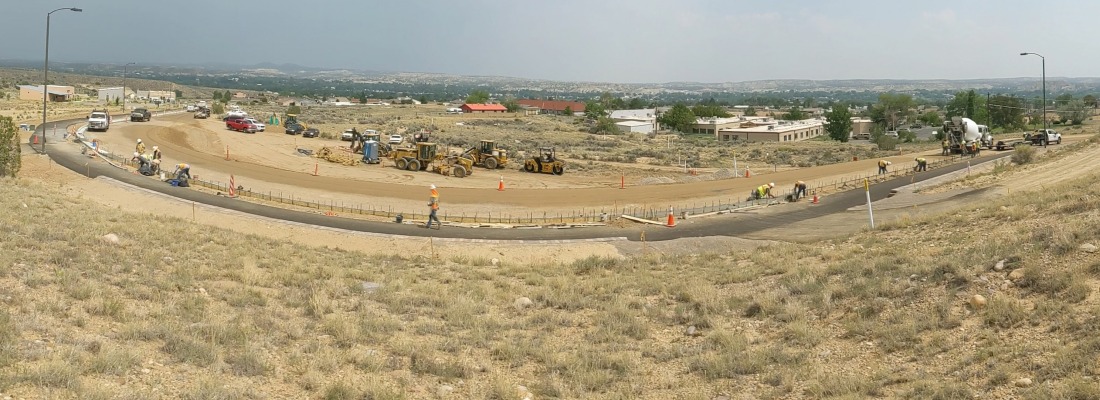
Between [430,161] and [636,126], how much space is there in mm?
71770

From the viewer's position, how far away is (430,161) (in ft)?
153

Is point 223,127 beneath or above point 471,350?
above

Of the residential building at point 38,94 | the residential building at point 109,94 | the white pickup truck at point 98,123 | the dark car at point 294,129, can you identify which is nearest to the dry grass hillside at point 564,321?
the white pickup truck at point 98,123

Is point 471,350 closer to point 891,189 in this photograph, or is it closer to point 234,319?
point 234,319

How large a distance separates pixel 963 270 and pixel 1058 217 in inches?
214

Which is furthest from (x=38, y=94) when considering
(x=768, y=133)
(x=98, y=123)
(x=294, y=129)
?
(x=768, y=133)

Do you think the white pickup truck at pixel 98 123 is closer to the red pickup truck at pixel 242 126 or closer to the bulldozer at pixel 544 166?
the red pickup truck at pixel 242 126

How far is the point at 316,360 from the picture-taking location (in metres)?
11.1

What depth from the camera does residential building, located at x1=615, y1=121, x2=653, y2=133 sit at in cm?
11101

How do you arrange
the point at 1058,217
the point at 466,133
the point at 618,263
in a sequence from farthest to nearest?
the point at 466,133
the point at 618,263
the point at 1058,217

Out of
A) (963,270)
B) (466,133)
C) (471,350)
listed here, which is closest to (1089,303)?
(963,270)

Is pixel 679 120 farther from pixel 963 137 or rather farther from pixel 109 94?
pixel 109 94

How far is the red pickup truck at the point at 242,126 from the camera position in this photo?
65.8m

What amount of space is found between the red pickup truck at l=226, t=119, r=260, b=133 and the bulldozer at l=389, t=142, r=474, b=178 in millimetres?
23360
